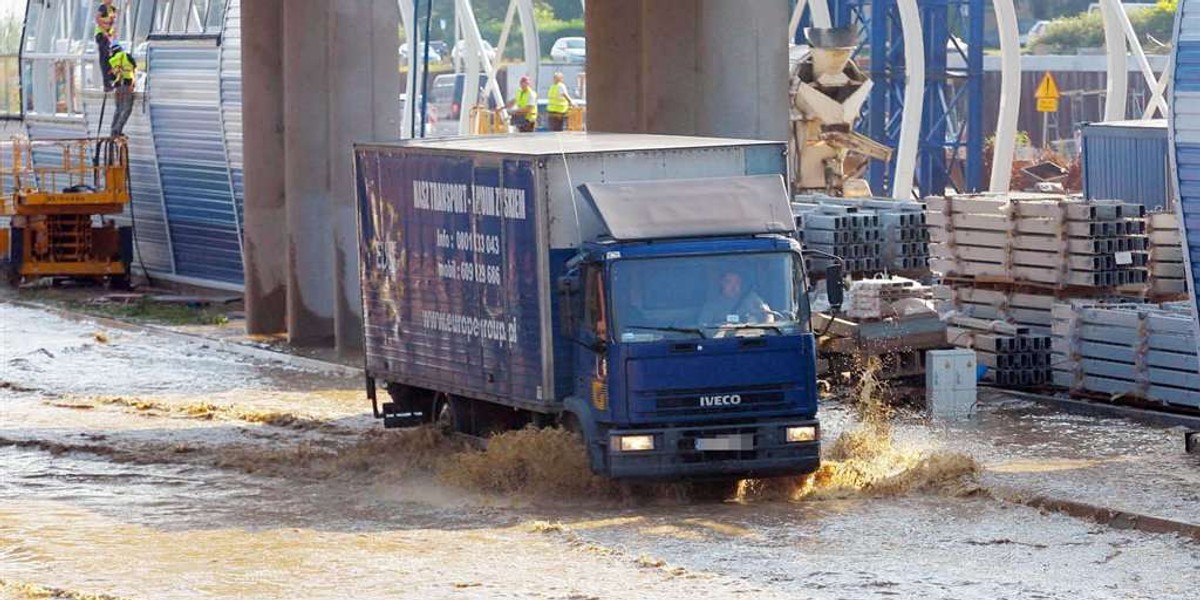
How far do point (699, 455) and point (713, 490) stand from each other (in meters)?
1.19

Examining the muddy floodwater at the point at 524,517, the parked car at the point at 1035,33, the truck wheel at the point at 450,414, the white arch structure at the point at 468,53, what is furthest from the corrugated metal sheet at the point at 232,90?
the parked car at the point at 1035,33

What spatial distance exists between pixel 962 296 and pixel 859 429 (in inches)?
224

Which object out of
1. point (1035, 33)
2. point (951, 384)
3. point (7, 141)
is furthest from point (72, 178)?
point (1035, 33)

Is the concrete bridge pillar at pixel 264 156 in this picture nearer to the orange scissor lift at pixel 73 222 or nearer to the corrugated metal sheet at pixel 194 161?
the corrugated metal sheet at pixel 194 161

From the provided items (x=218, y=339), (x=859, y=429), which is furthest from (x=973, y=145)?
(x=859, y=429)

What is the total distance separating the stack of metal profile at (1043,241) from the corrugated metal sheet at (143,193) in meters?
17.8

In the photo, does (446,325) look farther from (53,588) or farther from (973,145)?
(973,145)

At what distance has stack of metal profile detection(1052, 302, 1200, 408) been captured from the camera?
22344 millimetres

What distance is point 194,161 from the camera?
1479 inches

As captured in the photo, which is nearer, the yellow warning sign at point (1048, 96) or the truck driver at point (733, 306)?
the truck driver at point (733, 306)

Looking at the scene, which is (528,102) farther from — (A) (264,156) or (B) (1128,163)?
(B) (1128,163)

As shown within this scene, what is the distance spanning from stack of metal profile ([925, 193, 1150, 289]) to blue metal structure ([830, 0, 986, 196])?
24397 millimetres

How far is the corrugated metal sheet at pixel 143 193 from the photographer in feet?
129

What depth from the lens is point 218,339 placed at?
Answer: 3125 centimetres
